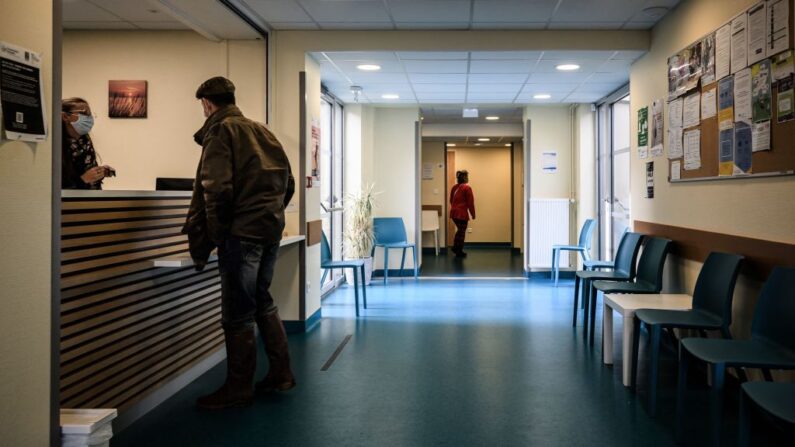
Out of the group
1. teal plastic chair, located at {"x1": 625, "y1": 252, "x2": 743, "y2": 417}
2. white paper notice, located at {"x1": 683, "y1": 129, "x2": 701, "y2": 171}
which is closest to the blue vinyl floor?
teal plastic chair, located at {"x1": 625, "y1": 252, "x2": 743, "y2": 417}

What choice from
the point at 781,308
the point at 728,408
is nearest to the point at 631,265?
the point at 728,408

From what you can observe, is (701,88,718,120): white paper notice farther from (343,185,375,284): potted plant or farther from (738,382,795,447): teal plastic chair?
(343,185,375,284): potted plant

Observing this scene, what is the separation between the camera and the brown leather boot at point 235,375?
3453 mm

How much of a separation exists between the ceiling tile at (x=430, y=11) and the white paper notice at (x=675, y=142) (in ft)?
5.78

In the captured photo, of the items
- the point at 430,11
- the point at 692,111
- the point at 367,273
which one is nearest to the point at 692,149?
the point at 692,111

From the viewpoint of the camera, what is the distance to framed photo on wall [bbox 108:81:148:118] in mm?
5562

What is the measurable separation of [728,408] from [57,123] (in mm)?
3446

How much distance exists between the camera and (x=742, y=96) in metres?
3.57

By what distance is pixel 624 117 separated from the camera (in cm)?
786

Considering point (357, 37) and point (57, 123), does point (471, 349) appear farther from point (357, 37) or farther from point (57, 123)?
point (57, 123)

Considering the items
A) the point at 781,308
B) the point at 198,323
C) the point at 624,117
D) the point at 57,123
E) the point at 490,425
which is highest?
the point at 624,117

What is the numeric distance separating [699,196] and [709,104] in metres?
0.62

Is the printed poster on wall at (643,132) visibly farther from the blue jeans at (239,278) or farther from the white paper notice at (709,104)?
the blue jeans at (239,278)

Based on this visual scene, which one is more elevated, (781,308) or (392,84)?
(392,84)
